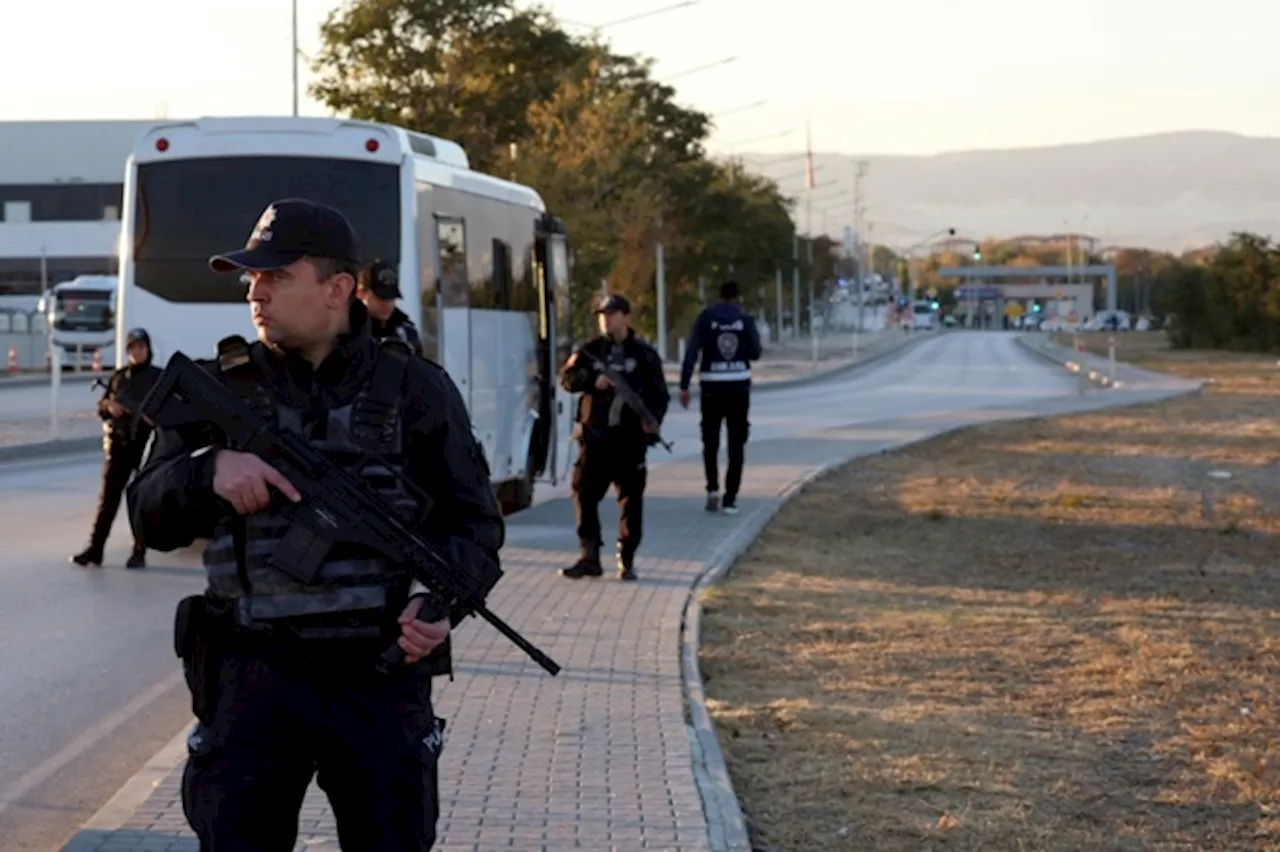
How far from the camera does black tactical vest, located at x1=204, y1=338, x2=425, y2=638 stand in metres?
4.36

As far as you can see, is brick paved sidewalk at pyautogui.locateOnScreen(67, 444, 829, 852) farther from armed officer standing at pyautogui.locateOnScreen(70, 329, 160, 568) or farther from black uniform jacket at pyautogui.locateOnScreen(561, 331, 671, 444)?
armed officer standing at pyautogui.locateOnScreen(70, 329, 160, 568)

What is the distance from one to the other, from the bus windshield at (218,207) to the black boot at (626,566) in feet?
10.8

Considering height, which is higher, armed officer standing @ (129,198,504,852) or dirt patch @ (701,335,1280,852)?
armed officer standing @ (129,198,504,852)

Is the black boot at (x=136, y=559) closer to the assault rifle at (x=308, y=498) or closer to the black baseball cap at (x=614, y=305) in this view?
the black baseball cap at (x=614, y=305)

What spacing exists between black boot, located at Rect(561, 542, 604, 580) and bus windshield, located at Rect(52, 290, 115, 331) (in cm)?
4986

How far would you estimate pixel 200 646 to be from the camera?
4461mm

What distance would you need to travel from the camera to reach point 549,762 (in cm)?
800

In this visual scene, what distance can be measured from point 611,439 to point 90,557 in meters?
3.79

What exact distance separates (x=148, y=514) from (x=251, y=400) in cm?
30

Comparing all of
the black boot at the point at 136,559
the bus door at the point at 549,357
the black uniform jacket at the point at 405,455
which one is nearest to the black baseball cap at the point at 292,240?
the black uniform jacket at the point at 405,455

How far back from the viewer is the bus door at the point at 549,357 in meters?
20.1

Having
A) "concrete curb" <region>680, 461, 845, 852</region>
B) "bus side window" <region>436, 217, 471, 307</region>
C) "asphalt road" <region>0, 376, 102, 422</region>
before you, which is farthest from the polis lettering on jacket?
"asphalt road" <region>0, 376, 102, 422</region>

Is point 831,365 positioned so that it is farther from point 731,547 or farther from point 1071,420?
point 731,547

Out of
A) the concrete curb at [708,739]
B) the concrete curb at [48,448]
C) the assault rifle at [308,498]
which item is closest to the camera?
the assault rifle at [308,498]
